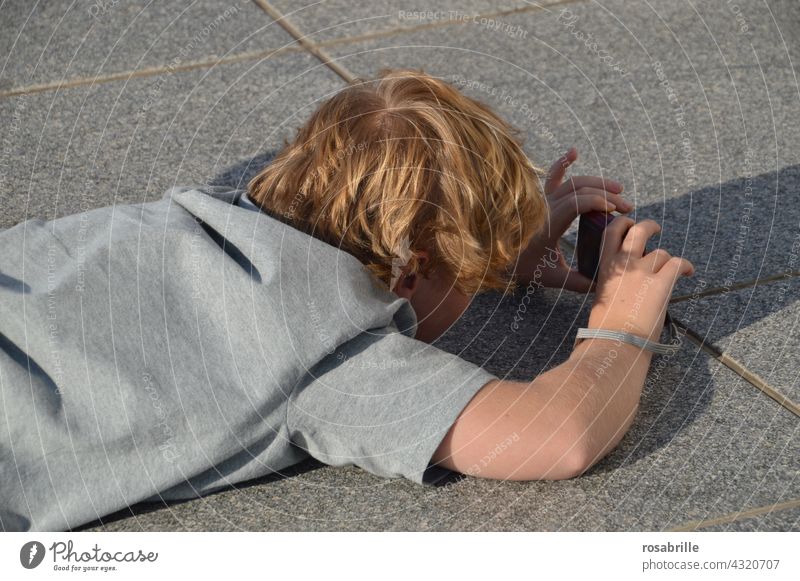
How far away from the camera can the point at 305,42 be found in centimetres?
340

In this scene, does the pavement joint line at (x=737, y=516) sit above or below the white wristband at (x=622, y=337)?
below

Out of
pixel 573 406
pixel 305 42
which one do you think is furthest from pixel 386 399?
pixel 305 42

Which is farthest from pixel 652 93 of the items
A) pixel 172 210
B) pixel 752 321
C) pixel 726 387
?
pixel 172 210

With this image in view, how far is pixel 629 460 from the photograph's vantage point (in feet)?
6.25

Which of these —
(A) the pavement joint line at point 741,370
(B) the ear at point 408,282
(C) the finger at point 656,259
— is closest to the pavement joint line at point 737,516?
(A) the pavement joint line at point 741,370

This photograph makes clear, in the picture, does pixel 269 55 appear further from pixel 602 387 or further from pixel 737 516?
pixel 737 516

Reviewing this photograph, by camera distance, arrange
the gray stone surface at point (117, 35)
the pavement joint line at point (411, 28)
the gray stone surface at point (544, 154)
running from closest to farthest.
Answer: the gray stone surface at point (544, 154), the gray stone surface at point (117, 35), the pavement joint line at point (411, 28)

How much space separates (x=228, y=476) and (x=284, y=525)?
0.43 ft

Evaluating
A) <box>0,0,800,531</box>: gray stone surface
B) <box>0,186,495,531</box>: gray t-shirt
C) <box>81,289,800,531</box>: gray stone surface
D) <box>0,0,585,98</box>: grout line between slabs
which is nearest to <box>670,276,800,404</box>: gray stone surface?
<box>0,0,800,531</box>: gray stone surface

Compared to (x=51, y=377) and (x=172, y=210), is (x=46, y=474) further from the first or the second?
(x=172, y=210)

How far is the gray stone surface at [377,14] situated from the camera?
11.4 feet

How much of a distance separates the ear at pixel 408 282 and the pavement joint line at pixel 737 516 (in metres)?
0.65

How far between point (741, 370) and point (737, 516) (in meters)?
0.46

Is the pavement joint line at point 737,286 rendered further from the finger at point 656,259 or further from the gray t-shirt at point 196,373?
the gray t-shirt at point 196,373
